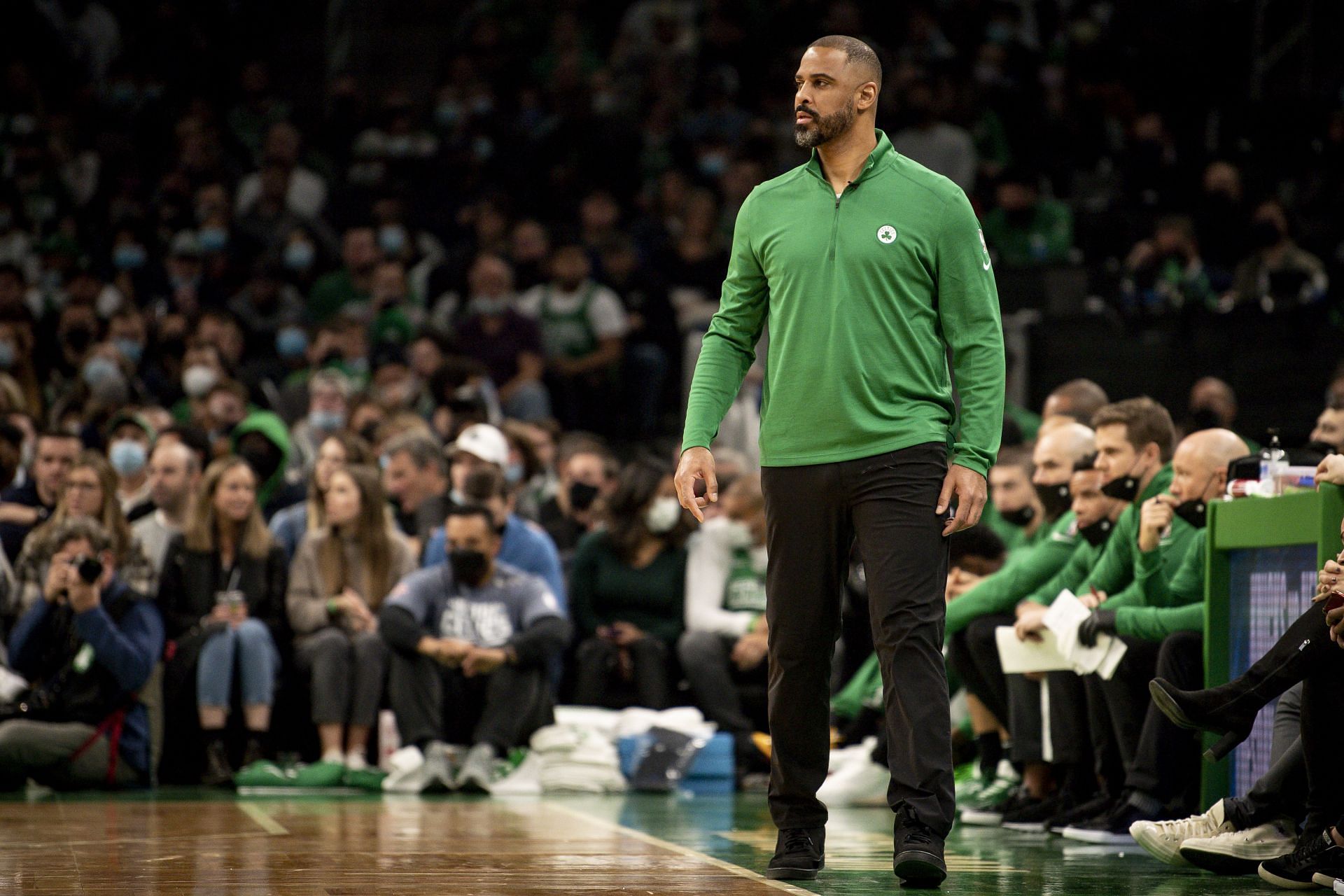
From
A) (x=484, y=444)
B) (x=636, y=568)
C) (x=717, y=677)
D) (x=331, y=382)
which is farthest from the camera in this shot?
(x=331, y=382)

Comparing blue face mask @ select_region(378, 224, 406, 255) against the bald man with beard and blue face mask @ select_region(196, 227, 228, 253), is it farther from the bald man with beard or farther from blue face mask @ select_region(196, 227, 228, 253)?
the bald man with beard

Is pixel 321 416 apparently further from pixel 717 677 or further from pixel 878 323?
pixel 878 323

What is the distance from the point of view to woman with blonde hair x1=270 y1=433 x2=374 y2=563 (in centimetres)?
954

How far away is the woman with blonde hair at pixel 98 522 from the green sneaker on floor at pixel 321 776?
1.16 m

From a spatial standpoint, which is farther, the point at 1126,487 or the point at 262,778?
the point at 262,778

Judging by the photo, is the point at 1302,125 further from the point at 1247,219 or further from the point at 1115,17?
the point at 1115,17

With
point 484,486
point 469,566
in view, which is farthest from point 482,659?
point 484,486

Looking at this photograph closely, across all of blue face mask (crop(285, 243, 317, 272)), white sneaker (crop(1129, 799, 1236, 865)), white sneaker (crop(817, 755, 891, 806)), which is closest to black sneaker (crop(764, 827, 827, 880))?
white sneaker (crop(1129, 799, 1236, 865))

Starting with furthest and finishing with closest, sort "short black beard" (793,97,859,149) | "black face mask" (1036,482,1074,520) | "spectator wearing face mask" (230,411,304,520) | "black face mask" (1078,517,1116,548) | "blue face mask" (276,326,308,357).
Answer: "blue face mask" (276,326,308,357) → "spectator wearing face mask" (230,411,304,520) → "black face mask" (1036,482,1074,520) → "black face mask" (1078,517,1116,548) → "short black beard" (793,97,859,149)

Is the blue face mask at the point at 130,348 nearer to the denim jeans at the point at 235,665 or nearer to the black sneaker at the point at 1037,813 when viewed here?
the denim jeans at the point at 235,665

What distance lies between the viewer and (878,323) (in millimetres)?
4777

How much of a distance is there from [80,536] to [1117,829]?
4667 millimetres

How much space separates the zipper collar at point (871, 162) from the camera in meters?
4.88

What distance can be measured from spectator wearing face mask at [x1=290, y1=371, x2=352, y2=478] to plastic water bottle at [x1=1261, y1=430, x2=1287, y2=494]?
6.65 metres
